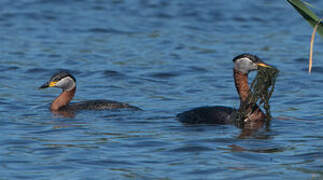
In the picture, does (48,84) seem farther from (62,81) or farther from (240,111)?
(240,111)

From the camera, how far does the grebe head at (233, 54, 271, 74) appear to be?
494 inches

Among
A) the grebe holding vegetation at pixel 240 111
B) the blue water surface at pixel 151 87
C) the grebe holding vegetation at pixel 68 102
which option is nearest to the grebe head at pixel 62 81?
the grebe holding vegetation at pixel 68 102

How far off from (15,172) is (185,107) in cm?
631

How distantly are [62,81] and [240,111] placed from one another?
453 cm

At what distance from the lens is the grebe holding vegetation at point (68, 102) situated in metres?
13.7

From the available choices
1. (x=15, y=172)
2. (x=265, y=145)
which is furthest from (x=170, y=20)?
(x=15, y=172)

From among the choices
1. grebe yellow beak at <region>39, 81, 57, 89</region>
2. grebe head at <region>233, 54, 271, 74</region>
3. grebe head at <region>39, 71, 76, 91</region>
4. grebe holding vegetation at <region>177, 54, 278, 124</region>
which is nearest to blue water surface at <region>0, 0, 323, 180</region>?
grebe holding vegetation at <region>177, 54, 278, 124</region>

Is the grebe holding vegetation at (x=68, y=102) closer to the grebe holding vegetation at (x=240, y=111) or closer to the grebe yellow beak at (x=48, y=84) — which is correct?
the grebe yellow beak at (x=48, y=84)

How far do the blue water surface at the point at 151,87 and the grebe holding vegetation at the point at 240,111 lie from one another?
0.26 metres

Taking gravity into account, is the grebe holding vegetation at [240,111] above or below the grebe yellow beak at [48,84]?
above

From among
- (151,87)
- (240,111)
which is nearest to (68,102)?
(151,87)

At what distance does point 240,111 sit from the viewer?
1243 centimetres

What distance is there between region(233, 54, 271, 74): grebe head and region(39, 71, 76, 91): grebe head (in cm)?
419

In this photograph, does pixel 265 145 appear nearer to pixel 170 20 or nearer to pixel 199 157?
pixel 199 157
